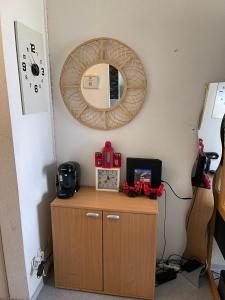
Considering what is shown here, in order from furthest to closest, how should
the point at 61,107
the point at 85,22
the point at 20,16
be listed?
the point at 61,107 < the point at 85,22 < the point at 20,16

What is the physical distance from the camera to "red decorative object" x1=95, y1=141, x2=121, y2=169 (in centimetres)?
183

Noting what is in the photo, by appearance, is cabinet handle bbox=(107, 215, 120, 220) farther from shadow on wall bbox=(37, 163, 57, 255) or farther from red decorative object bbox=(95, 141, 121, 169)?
shadow on wall bbox=(37, 163, 57, 255)

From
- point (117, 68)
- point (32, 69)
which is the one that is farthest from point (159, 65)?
point (32, 69)

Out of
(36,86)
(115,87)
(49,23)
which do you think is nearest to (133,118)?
(115,87)

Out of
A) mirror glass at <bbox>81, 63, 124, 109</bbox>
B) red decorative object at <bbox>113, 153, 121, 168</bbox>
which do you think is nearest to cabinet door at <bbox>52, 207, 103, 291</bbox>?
red decorative object at <bbox>113, 153, 121, 168</bbox>

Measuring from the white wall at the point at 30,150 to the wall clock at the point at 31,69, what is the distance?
0.04 m

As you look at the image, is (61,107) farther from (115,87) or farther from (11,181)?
(11,181)

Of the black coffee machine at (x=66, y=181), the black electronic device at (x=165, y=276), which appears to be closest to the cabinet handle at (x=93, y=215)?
the black coffee machine at (x=66, y=181)

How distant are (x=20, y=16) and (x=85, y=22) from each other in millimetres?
478

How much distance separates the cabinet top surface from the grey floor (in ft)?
2.32

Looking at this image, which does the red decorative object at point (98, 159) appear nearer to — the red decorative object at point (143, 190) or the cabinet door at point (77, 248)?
the red decorative object at point (143, 190)

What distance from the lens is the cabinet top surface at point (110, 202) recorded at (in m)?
1.59

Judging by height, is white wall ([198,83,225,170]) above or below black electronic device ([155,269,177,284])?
above

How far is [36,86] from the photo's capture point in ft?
5.28
